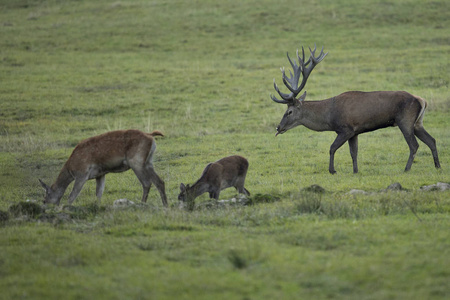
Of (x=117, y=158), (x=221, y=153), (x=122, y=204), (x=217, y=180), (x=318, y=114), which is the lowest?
(x=221, y=153)

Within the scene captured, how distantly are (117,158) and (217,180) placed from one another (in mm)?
1874

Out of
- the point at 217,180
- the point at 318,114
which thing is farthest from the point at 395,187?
the point at 318,114

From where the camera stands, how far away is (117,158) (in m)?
10.7

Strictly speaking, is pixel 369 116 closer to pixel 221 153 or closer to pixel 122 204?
pixel 221 153

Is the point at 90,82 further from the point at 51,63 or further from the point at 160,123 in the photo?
the point at 160,123

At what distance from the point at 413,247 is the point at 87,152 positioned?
20.2 feet

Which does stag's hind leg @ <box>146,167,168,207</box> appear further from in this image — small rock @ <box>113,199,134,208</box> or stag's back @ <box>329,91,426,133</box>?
stag's back @ <box>329,91,426,133</box>

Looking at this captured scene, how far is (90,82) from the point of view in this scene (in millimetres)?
28266

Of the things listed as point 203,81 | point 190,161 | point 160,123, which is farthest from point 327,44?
point 190,161

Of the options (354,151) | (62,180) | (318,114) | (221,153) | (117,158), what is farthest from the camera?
(221,153)

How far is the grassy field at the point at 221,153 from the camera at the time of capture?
251 inches

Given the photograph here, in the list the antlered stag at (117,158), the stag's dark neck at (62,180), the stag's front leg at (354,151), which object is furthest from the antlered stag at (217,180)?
the stag's front leg at (354,151)

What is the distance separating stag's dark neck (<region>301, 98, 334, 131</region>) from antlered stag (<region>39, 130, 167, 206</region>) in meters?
5.06

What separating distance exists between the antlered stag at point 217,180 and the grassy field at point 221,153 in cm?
36
